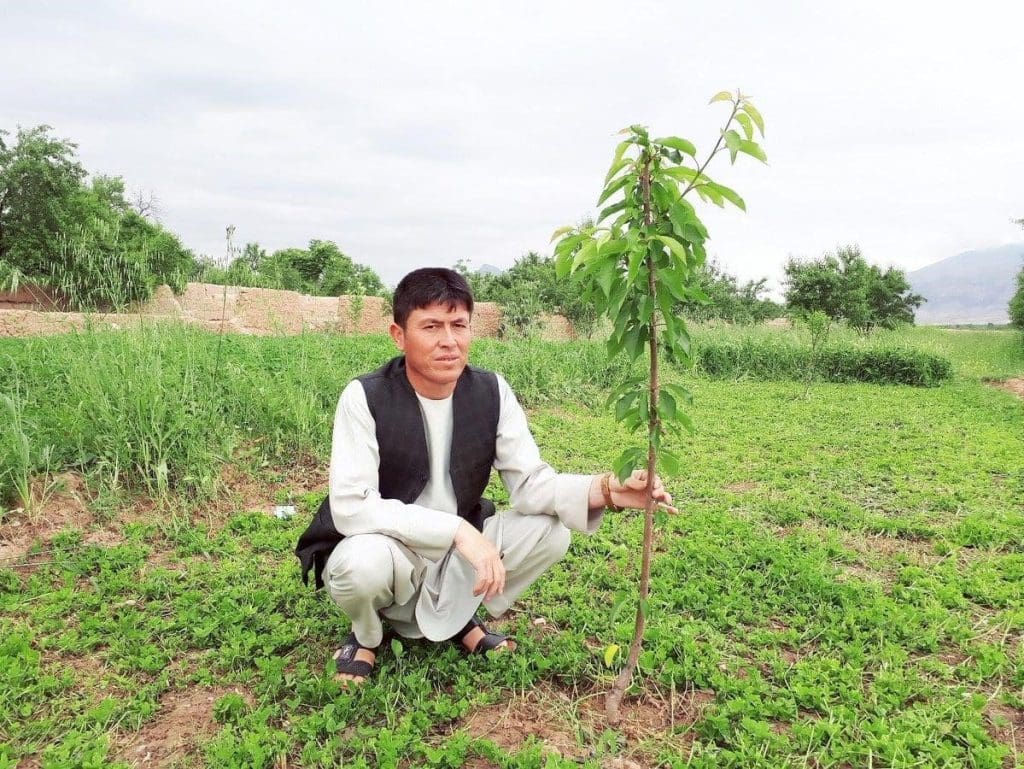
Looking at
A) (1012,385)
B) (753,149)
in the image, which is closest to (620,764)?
(753,149)

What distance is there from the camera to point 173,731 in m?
2.29

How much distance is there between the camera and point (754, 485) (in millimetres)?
5340

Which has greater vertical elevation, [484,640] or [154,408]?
[154,408]

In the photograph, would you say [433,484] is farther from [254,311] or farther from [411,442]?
[254,311]

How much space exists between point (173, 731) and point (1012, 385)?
→ 1489 centimetres

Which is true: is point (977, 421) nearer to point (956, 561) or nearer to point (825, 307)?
point (956, 561)

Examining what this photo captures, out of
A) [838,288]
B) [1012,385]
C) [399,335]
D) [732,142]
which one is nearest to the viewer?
[732,142]

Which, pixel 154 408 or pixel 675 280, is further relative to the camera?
pixel 154 408

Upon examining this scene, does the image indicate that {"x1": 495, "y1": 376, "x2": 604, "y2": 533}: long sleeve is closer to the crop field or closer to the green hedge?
the crop field

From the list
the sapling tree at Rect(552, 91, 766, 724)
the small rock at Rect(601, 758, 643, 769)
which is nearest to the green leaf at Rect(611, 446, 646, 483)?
the sapling tree at Rect(552, 91, 766, 724)

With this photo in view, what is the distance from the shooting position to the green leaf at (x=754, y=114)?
5.85ft

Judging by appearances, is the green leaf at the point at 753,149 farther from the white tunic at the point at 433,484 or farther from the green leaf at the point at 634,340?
the white tunic at the point at 433,484

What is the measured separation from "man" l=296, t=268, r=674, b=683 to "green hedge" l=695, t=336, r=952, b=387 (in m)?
11.2

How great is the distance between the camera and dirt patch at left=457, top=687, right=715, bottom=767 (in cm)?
221
